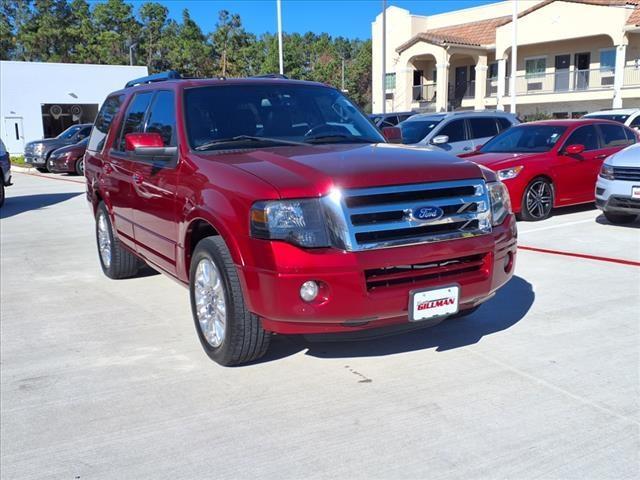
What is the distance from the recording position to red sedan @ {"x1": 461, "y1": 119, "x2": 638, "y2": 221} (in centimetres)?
990

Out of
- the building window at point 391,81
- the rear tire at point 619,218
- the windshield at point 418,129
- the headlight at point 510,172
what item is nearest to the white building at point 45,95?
the building window at point 391,81

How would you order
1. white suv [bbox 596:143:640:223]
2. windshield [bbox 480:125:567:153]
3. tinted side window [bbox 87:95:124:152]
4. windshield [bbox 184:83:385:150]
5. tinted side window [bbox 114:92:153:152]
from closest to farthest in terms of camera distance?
windshield [bbox 184:83:385:150], tinted side window [bbox 114:92:153:152], tinted side window [bbox 87:95:124:152], white suv [bbox 596:143:640:223], windshield [bbox 480:125:567:153]

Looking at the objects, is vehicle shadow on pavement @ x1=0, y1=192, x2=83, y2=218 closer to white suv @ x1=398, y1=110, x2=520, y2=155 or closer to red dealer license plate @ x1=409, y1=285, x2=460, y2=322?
A: white suv @ x1=398, y1=110, x2=520, y2=155

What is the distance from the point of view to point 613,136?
11312 millimetres

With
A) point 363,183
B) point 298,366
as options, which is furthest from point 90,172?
point 363,183

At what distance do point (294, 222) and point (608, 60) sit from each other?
33.3m

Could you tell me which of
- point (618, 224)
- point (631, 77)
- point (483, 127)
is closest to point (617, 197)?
point (618, 224)

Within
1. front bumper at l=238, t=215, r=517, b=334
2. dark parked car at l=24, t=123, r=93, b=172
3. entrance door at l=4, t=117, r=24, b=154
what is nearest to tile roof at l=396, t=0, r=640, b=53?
dark parked car at l=24, t=123, r=93, b=172

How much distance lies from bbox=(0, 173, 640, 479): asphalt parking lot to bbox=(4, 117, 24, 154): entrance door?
3535 cm

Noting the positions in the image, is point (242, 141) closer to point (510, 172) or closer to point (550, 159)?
point (510, 172)

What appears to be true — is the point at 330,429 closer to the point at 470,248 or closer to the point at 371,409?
the point at 371,409

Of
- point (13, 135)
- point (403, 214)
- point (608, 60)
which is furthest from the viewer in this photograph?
point (13, 135)

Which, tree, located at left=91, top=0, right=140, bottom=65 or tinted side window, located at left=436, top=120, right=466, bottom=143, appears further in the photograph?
tree, located at left=91, top=0, right=140, bottom=65

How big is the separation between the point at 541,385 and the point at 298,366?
1.56 metres
